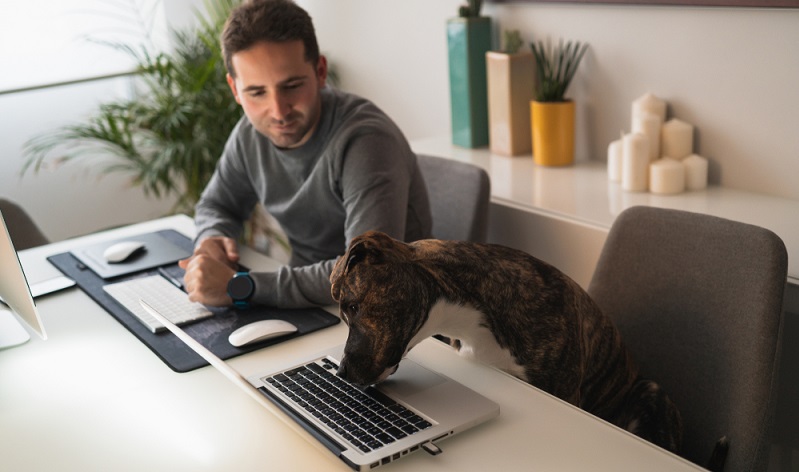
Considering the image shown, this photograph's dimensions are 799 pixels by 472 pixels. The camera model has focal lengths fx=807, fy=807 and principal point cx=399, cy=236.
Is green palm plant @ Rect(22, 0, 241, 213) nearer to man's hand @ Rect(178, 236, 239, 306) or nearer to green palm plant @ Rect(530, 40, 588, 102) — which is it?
green palm plant @ Rect(530, 40, 588, 102)

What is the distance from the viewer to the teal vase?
266 centimetres

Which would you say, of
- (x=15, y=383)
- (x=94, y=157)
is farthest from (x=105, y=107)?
(x=15, y=383)

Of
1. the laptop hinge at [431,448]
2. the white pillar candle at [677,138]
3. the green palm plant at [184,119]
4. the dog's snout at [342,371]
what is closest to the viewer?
the laptop hinge at [431,448]

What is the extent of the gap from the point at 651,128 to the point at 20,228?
189 cm

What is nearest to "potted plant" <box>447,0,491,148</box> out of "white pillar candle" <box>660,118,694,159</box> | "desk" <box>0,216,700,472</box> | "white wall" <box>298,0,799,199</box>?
"white wall" <box>298,0,799,199</box>

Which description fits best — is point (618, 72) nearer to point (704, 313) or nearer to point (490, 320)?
point (704, 313)

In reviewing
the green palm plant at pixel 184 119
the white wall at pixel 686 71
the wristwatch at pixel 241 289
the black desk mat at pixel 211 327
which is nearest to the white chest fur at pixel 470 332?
the black desk mat at pixel 211 327

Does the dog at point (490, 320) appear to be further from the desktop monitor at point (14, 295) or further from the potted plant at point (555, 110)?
the potted plant at point (555, 110)

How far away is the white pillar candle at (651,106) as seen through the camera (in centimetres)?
231

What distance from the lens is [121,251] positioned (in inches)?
80.8

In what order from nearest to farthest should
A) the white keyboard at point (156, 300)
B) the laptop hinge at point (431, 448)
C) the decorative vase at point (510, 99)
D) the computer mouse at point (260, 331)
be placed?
the laptop hinge at point (431, 448) < the computer mouse at point (260, 331) < the white keyboard at point (156, 300) < the decorative vase at point (510, 99)

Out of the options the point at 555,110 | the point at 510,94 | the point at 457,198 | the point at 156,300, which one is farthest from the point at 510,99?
the point at 156,300

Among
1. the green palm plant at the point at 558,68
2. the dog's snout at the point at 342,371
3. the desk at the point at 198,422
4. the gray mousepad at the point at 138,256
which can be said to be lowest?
the desk at the point at 198,422

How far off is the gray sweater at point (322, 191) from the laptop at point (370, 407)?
0.36m
